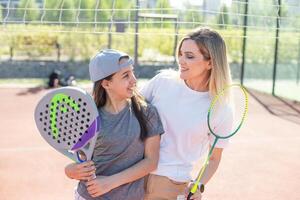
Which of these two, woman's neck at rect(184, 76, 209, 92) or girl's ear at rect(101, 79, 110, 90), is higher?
girl's ear at rect(101, 79, 110, 90)

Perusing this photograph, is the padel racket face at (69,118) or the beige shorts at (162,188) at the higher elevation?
the padel racket face at (69,118)

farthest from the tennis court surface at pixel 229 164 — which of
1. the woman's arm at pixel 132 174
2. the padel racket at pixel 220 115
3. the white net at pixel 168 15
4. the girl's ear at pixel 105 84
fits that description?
the girl's ear at pixel 105 84

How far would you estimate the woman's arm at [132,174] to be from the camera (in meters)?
2.20

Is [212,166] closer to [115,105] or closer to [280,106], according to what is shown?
[115,105]

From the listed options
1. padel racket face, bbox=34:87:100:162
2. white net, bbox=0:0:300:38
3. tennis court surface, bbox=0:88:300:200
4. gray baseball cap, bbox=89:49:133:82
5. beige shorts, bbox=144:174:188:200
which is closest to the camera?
padel racket face, bbox=34:87:100:162

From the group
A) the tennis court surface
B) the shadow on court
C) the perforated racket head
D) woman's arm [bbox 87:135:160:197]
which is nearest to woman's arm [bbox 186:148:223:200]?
the perforated racket head

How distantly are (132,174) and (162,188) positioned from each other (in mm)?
269

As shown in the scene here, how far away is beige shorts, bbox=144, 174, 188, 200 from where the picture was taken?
2521 mm

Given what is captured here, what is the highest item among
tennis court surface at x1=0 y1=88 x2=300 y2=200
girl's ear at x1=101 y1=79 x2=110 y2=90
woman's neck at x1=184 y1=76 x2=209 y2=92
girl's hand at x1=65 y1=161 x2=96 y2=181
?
girl's ear at x1=101 y1=79 x2=110 y2=90

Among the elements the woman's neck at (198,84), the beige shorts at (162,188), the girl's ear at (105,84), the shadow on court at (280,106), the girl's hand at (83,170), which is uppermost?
the girl's ear at (105,84)

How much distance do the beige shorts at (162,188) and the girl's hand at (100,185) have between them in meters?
0.31

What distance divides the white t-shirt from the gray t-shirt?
0.41 feet

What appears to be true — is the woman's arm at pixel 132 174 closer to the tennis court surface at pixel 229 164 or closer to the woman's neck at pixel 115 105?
the woman's neck at pixel 115 105

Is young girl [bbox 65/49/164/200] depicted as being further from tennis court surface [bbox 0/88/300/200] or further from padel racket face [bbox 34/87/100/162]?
tennis court surface [bbox 0/88/300/200]
